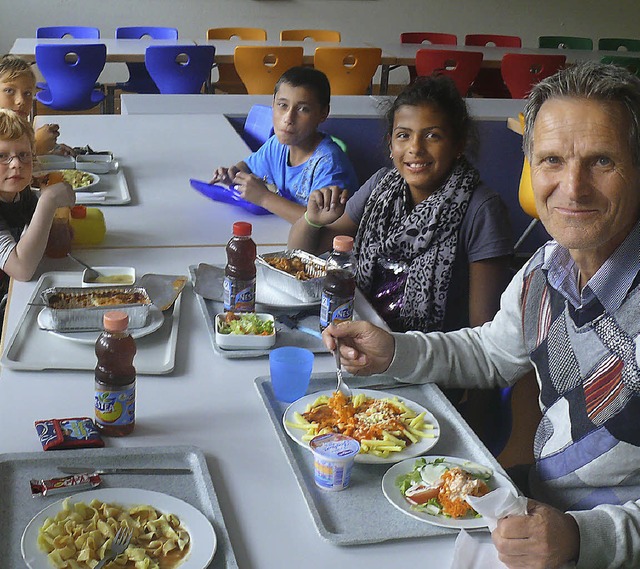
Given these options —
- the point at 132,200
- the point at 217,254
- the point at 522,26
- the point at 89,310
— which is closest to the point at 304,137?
the point at 132,200

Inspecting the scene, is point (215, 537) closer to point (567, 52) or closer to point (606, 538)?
point (606, 538)

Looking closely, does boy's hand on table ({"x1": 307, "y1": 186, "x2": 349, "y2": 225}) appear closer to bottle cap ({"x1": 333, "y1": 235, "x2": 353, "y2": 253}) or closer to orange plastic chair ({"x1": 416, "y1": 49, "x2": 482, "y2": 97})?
bottle cap ({"x1": 333, "y1": 235, "x2": 353, "y2": 253})

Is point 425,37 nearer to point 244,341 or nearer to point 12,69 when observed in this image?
point 12,69

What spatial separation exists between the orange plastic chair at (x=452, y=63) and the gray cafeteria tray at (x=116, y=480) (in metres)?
4.85

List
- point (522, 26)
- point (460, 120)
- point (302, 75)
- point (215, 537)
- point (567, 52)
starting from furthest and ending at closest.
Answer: point (522, 26) → point (567, 52) → point (302, 75) → point (460, 120) → point (215, 537)

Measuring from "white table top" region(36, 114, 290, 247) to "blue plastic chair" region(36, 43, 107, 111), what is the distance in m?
1.83

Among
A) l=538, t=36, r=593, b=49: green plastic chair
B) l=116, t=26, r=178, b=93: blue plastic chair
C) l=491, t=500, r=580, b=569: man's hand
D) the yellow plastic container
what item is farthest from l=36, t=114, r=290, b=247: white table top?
l=538, t=36, r=593, b=49: green plastic chair

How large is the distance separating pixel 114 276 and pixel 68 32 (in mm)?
4986

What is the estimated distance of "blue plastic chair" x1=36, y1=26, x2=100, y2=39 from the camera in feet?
20.7

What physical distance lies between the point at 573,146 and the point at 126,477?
86 centimetres

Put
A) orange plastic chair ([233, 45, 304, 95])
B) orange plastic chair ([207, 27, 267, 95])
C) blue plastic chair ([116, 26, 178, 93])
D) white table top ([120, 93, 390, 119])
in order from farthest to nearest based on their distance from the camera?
orange plastic chair ([207, 27, 267, 95]) < blue plastic chair ([116, 26, 178, 93]) < orange plastic chair ([233, 45, 304, 95]) < white table top ([120, 93, 390, 119])

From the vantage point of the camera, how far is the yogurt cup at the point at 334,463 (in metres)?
1.26

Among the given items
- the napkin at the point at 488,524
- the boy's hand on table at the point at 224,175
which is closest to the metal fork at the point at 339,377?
the napkin at the point at 488,524

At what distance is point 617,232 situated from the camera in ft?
Answer: 4.48
